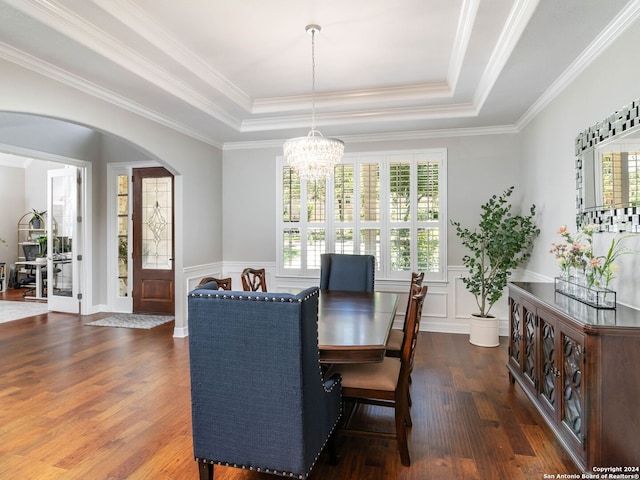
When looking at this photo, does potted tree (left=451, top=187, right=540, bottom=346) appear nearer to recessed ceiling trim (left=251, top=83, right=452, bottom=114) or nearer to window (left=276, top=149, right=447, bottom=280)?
window (left=276, top=149, right=447, bottom=280)

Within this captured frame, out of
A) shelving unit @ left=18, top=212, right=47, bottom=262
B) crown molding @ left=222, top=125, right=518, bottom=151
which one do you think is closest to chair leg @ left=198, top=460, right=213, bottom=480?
crown molding @ left=222, top=125, right=518, bottom=151

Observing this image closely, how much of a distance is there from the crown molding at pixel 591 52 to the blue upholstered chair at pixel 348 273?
7.44 ft

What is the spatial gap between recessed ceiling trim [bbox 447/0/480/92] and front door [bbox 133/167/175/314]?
14.3 feet

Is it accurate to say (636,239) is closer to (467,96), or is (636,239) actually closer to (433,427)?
(433,427)

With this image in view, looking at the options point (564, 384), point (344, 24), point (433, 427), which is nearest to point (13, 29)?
point (344, 24)

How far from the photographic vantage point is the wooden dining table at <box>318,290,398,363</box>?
197cm

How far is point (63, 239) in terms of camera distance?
6.20 m

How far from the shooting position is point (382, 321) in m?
2.51

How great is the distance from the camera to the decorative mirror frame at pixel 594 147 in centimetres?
219

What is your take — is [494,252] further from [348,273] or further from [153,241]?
[153,241]

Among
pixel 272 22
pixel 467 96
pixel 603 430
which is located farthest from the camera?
pixel 467 96

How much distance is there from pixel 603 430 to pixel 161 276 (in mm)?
5672

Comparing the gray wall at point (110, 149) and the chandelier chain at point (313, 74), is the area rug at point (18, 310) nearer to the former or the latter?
the gray wall at point (110, 149)

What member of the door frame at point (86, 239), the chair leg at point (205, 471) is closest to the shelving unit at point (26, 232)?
the door frame at point (86, 239)
